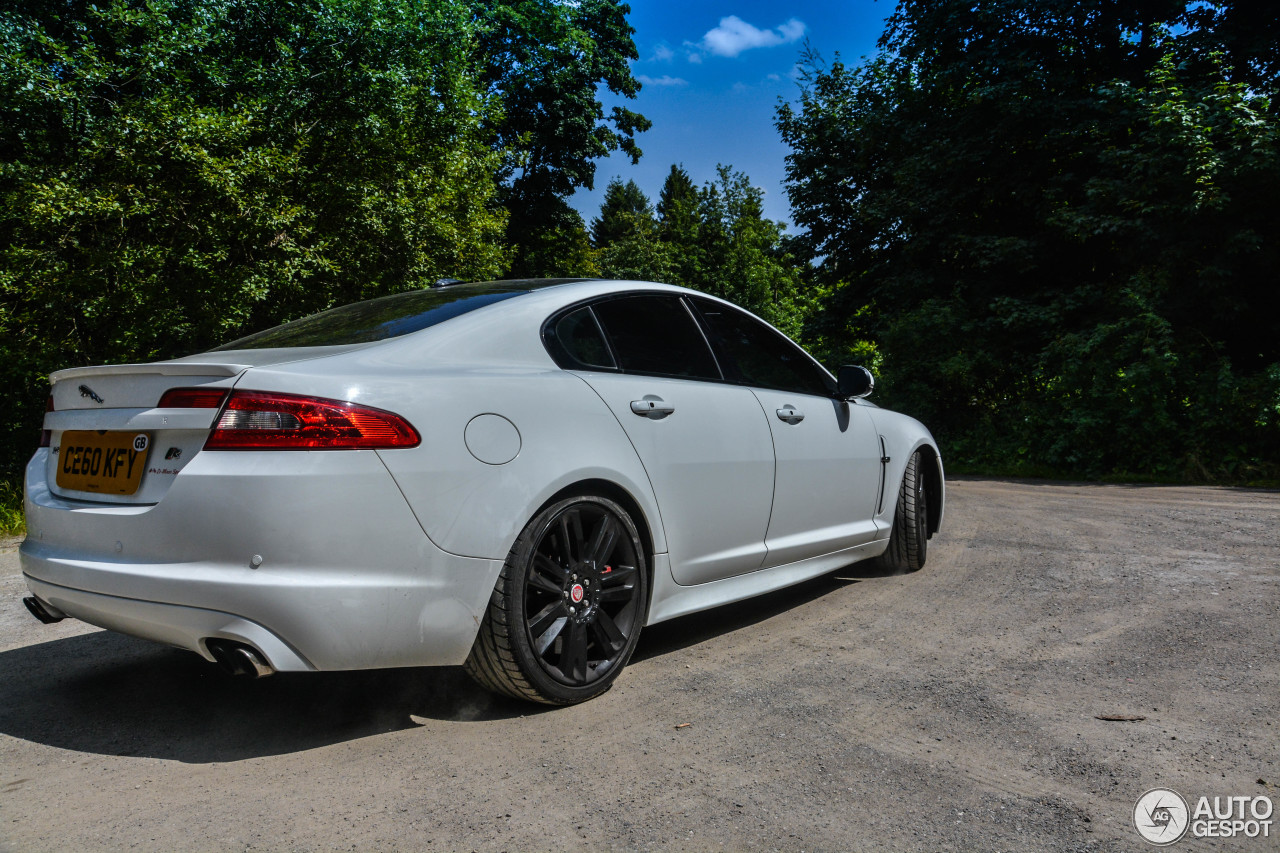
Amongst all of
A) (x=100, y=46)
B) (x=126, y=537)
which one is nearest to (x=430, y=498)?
(x=126, y=537)

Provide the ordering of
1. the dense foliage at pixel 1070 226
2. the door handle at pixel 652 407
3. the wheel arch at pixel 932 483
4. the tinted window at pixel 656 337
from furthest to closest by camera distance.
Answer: the dense foliage at pixel 1070 226 → the wheel arch at pixel 932 483 → the tinted window at pixel 656 337 → the door handle at pixel 652 407

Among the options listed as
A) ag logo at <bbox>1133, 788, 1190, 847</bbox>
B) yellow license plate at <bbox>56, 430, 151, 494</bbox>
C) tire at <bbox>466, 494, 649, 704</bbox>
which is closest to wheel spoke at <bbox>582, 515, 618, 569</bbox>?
tire at <bbox>466, 494, 649, 704</bbox>

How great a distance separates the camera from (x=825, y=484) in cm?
417

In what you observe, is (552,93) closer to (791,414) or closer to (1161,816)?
(791,414)

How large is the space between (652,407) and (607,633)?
0.84m

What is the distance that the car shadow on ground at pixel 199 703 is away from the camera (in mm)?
2688

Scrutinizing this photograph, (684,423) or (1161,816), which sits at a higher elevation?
(684,423)

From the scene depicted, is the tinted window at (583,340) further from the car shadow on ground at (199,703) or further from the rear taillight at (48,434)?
the rear taillight at (48,434)

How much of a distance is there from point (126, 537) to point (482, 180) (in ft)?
41.6

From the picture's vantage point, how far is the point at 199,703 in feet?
9.91

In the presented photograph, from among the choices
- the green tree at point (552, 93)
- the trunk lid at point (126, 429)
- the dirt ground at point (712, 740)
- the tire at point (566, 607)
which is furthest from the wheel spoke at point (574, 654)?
the green tree at point (552, 93)

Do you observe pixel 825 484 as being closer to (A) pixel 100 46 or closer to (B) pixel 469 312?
(B) pixel 469 312

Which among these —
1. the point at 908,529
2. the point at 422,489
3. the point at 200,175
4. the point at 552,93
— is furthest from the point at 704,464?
the point at 552,93

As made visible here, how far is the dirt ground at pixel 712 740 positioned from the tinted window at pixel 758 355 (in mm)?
1137
